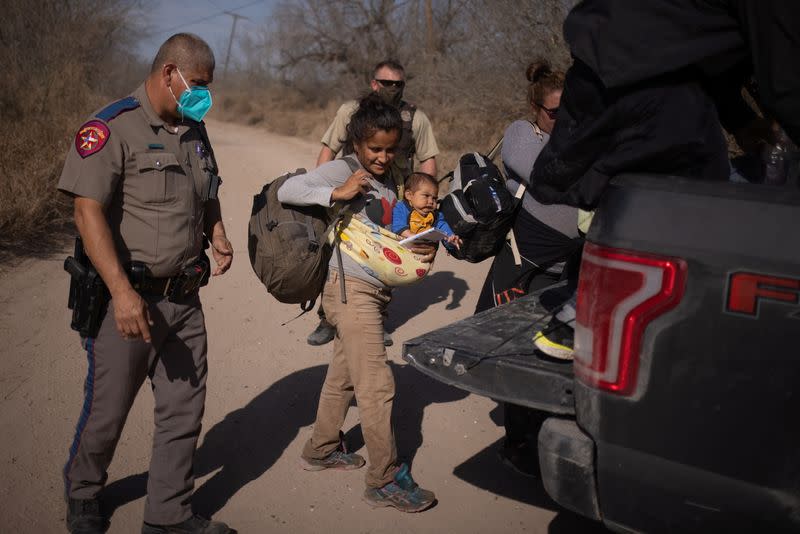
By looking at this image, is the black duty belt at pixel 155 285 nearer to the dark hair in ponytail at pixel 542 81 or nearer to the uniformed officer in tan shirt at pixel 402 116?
the dark hair in ponytail at pixel 542 81

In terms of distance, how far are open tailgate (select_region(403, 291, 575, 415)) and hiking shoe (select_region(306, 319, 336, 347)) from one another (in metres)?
2.66

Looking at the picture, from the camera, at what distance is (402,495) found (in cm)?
371

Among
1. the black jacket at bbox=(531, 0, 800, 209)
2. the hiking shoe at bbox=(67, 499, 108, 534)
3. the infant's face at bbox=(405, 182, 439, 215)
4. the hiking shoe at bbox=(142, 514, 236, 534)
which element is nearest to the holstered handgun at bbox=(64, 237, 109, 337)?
the hiking shoe at bbox=(67, 499, 108, 534)

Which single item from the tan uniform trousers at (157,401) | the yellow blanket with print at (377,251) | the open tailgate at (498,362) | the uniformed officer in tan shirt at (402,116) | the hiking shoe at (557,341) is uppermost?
the uniformed officer in tan shirt at (402,116)

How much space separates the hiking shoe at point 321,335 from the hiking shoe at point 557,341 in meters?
3.34

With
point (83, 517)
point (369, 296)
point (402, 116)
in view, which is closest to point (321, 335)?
point (402, 116)

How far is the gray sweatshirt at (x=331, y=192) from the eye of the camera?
3.47m

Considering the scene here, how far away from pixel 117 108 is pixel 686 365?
2411 millimetres

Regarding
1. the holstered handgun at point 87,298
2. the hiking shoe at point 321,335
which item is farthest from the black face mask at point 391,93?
the holstered handgun at point 87,298

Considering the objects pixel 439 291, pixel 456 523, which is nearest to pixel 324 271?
pixel 456 523

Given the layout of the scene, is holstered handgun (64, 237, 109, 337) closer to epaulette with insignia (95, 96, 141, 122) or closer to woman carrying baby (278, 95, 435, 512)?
epaulette with insignia (95, 96, 141, 122)

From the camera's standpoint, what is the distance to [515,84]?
15.0m

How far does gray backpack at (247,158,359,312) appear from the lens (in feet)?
11.5

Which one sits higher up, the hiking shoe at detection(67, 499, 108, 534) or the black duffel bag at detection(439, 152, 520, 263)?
the black duffel bag at detection(439, 152, 520, 263)
